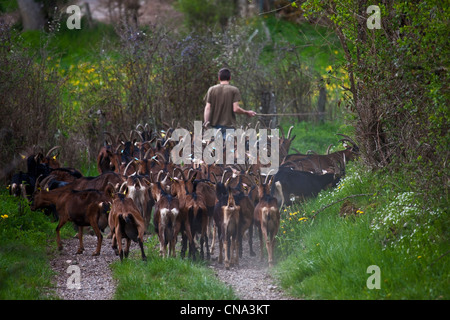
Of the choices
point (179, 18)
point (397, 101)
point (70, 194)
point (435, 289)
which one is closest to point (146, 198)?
point (70, 194)

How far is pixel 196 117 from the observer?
58.5 ft

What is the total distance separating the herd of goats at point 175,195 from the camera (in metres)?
9.83

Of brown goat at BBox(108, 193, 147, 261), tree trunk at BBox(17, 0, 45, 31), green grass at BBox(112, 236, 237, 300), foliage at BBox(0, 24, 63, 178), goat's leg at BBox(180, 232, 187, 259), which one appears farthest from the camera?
tree trunk at BBox(17, 0, 45, 31)

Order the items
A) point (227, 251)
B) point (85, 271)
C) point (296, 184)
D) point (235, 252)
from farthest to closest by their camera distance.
Result: 1. point (296, 184)
2. point (235, 252)
3. point (227, 251)
4. point (85, 271)

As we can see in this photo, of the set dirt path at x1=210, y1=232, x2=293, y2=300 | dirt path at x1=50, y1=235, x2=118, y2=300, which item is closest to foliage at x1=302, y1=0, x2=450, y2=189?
dirt path at x1=210, y1=232, x2=293, y2=300

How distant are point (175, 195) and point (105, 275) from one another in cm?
187

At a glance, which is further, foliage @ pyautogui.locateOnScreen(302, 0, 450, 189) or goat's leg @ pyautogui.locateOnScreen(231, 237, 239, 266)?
goat's leg @ pyautogui.locateOnScreen(231, 237, 239, 266)

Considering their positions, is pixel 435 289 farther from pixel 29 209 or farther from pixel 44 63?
pixel 44 63

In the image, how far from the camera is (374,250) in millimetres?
8336

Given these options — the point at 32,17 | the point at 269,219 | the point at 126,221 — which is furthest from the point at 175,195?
the point at 32,17

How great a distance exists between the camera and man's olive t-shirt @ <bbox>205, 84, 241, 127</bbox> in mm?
13305

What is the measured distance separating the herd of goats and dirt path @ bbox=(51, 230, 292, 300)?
0.69 feet

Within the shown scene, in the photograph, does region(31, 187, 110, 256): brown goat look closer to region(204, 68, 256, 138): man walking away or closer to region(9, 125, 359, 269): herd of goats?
region(9, 125, 359, 269): herd of goats

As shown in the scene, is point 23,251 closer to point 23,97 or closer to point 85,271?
point 85,271
